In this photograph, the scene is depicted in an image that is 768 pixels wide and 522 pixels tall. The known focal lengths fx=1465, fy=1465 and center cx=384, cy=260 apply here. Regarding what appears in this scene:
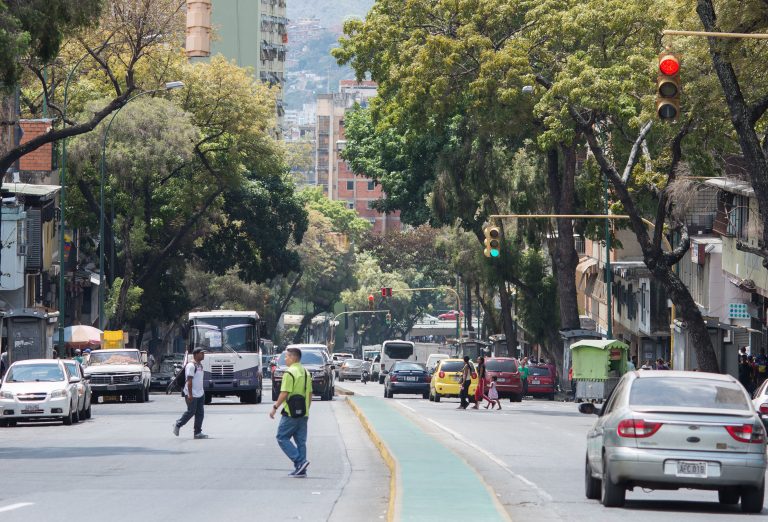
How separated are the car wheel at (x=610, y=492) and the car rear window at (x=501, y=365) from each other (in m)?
38.4

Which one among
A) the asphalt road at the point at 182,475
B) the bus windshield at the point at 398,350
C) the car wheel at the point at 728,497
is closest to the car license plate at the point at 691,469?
the car wheel at the point at 728,497

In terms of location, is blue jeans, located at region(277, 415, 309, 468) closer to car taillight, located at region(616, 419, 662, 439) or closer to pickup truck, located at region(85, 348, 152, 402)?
car taillight, located at region(616, 419, 662, 439)

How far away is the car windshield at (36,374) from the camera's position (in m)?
33.7

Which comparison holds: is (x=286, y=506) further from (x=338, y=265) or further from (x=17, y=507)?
(x=338, y=265)

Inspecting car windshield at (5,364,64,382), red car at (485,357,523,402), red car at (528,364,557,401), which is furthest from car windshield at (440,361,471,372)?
car windshield at (5,364,64,382)

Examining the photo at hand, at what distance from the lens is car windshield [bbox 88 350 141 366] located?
1938 inches

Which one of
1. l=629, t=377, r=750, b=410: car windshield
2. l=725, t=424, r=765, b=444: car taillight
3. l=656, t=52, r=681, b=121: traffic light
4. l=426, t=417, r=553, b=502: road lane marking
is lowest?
l=426, t=417, r=553, b=502: road lane marking

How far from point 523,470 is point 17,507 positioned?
8497 millimetres

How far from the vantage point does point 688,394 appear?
15.9 metres

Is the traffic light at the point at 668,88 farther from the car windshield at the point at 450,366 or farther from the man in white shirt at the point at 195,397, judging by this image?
the car windshield at the point at 450,366

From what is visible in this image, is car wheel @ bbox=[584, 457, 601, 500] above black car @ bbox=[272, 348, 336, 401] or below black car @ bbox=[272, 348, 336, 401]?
above

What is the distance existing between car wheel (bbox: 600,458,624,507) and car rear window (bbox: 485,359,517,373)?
38.4m

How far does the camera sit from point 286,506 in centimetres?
1583

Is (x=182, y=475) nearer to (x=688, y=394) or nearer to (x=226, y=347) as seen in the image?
(x=688, y=394)
